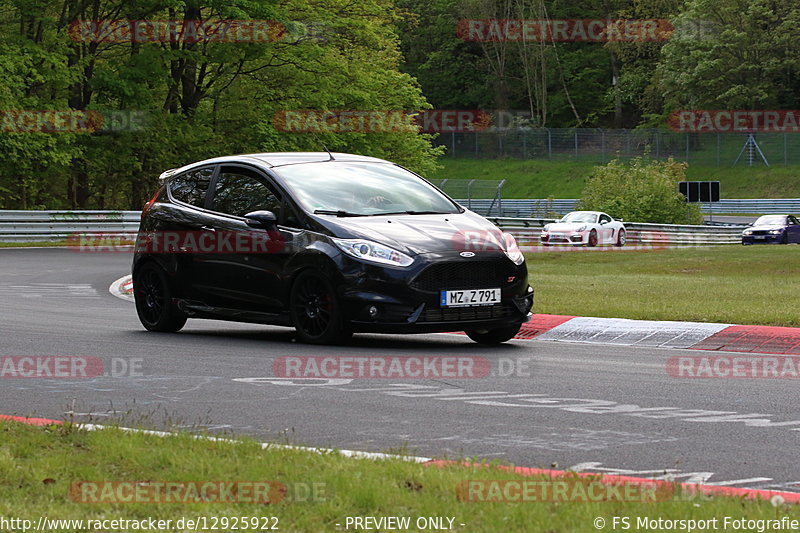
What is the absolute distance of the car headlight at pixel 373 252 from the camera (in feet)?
37.1

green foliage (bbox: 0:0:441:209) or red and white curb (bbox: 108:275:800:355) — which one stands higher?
green foliage (bbox: 0:0:441:209)

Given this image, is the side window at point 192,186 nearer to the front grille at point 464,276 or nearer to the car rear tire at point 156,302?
the car rear tire at point 156,302

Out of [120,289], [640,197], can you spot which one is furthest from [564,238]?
[120,289]

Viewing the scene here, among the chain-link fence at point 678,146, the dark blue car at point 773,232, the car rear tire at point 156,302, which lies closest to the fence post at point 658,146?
the chain-link fence at point 678,146

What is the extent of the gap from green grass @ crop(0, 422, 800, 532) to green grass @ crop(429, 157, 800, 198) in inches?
2676

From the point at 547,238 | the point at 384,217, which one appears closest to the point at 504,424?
the point at 384,217

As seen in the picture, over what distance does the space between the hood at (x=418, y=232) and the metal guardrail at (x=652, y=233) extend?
35.6 m

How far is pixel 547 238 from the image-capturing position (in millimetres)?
44750

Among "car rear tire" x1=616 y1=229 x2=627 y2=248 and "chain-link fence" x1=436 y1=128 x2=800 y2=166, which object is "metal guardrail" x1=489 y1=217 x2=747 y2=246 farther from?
"chain-link fence" x1=436 y1=128 x2=800 y2=166

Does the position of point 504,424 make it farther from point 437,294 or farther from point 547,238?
point 547,238

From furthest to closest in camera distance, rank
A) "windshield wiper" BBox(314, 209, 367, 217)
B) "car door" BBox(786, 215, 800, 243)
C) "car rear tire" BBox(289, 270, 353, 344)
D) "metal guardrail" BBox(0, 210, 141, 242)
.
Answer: "car door" BBox(786, 215, 800, 243) < "metal guardrail" BBox(0, 210, 141, 242) < "windshield wiper" BBox(314, 209, 367, 217) < "car rear tire" BBox(289, 270, 353, 344)

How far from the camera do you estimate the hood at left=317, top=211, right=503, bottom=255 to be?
11.5 m

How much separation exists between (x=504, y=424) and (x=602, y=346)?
4.89 m

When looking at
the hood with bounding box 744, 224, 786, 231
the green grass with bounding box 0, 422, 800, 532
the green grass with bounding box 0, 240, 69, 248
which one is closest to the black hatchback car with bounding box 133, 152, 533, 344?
the green grass with bounding box 0, 422, 800, 532
